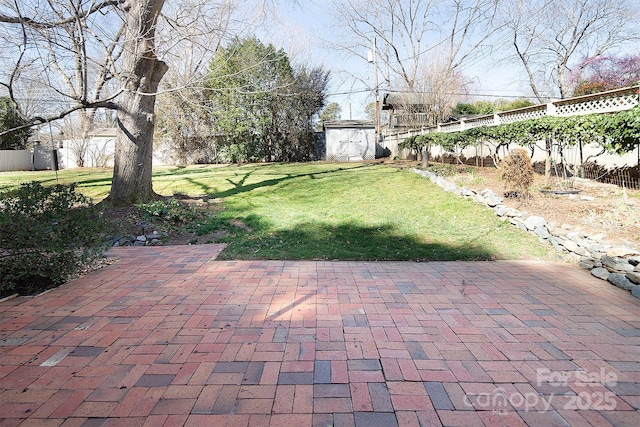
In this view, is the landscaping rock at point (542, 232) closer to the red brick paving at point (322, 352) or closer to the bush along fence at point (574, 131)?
the red brick paving at point (322, 352)

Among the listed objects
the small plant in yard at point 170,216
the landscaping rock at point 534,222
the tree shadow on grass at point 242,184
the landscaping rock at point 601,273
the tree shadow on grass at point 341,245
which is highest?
the tree shadow on grass at point 242,184

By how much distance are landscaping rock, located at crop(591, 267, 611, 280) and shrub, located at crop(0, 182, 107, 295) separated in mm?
5660

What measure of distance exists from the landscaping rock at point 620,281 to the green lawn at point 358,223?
39.1 inches

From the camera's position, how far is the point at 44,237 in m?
3.39

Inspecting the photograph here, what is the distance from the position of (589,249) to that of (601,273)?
0.51m

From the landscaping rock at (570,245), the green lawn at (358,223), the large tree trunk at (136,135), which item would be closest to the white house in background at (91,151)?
the green lawn at (358,223)

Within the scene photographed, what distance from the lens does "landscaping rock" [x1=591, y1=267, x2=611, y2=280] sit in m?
3.89

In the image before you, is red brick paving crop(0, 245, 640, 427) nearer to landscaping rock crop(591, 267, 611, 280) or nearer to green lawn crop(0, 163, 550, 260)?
landscaping rock crop(591, 267, 611, 280)

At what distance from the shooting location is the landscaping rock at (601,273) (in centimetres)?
389

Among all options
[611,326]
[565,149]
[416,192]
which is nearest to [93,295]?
[611,326]

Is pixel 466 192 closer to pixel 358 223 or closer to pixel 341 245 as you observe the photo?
pixel 358 223

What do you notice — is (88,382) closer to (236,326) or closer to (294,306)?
(236,326)

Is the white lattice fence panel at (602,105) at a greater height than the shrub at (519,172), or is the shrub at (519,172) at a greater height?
the white lattice fence panel at (602,105)

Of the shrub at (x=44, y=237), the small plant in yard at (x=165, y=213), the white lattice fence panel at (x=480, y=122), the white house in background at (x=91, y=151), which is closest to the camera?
the shrub at (x=44, y=237)
